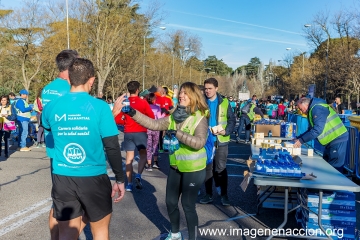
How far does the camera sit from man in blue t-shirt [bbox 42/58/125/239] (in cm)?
293

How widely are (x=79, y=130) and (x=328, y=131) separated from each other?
4.27 metres

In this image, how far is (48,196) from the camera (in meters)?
6.54

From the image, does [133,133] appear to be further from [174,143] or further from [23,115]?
[23,115]

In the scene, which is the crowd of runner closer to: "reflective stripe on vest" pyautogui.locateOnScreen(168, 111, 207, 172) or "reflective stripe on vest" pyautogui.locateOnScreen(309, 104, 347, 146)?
"reflective stripe on vest" pyautogui.locateOnScreen(168, 111, 207, 172)

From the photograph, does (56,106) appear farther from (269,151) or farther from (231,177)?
(231,177)

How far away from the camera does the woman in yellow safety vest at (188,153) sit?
4.04 m

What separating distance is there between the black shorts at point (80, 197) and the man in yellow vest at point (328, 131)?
367cm

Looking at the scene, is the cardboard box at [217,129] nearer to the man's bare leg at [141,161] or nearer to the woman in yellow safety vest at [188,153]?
the woman in yellow safety vest at [188,153]

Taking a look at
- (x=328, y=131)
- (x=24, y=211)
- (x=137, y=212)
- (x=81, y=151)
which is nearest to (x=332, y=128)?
(x=328, y=131)

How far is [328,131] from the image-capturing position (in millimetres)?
5914

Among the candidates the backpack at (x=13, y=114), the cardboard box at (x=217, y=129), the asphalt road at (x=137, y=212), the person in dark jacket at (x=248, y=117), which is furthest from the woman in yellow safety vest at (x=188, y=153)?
the person in dark jacket at (x=248, y=117)

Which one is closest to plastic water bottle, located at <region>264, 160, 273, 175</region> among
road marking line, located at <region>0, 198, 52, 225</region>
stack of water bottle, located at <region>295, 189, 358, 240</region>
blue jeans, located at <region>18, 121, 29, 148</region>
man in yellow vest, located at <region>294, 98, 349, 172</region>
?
stack of water bottle, located at <region>295, 189, 358, 240</region>

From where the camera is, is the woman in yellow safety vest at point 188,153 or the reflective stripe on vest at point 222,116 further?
the reflective stripe on vest at point 222,116

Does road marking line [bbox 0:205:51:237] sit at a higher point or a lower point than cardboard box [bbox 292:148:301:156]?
lower
